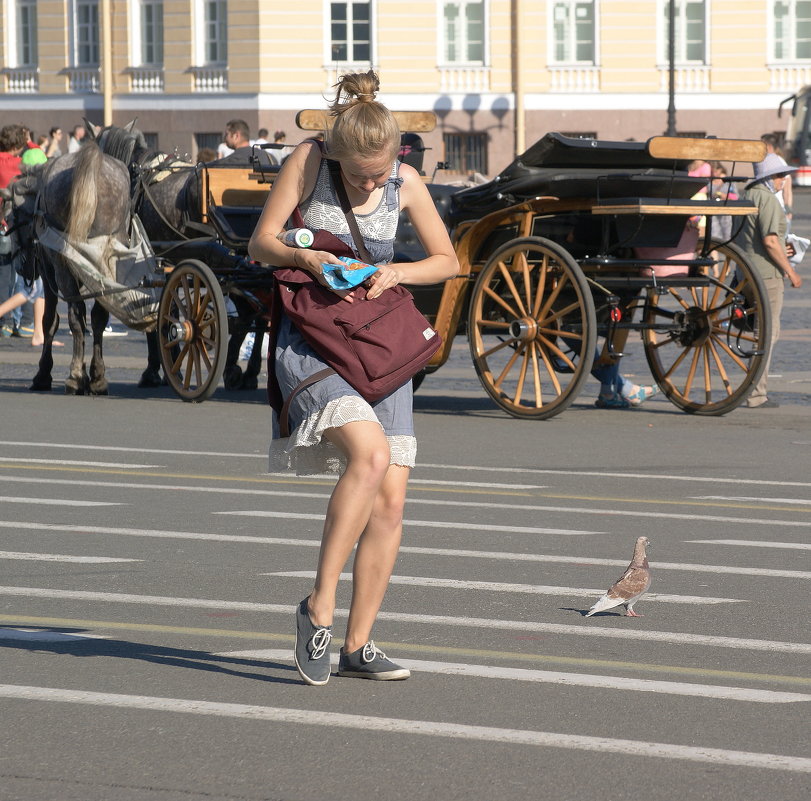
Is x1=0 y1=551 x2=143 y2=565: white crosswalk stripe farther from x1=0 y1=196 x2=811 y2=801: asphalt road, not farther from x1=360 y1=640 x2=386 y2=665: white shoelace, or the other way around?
x1=360 y1=640 x2=386 y2=665: white shoelace

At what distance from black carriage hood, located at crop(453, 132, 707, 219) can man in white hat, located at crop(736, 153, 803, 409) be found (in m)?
0.87

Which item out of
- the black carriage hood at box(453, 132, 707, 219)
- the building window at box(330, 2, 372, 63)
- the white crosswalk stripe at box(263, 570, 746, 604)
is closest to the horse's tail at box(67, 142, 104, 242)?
the black carriage hood at box(453, 132, 707, 219)

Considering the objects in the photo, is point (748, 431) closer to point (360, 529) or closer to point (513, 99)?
point (360, 529)

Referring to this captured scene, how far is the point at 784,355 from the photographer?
59.3ft

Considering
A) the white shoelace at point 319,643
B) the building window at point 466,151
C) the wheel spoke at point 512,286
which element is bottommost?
the white shoelace at point 319,643

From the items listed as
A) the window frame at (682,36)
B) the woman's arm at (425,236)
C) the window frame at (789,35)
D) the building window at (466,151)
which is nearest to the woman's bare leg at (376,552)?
the woman's arm at (425,236)

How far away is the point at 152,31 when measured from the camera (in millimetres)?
51500

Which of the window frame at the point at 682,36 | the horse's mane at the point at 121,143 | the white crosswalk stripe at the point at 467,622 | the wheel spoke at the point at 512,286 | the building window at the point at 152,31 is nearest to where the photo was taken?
the white crosswalk stripe at the point at 467,622

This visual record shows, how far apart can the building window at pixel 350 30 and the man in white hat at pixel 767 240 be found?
36691 millimetres

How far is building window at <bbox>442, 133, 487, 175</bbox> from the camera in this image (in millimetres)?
50094

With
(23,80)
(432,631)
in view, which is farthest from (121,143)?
(23,80)

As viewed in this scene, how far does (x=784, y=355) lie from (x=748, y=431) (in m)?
5.35

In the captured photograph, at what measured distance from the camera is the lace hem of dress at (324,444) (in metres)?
5.53

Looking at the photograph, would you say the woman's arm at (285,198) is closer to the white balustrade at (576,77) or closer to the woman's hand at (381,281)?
the woman's hand at (381,281)
